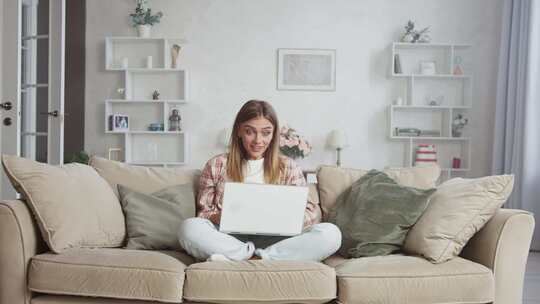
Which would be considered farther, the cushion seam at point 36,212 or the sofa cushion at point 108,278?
the cushion seam at point 36,212

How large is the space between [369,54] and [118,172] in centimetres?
340

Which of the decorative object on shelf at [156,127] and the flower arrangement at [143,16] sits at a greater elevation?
the flower arrangement at [143,16]

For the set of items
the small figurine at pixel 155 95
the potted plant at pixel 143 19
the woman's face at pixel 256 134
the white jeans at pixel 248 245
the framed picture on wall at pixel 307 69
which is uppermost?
A: the potted plant at pixel 143 19

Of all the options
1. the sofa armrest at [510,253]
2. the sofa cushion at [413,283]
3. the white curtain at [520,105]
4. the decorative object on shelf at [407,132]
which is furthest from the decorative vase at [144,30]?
the sofa armrest at [510,253]

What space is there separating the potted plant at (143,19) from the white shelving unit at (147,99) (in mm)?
123

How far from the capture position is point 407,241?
2402 mm

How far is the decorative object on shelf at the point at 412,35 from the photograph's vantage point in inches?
211

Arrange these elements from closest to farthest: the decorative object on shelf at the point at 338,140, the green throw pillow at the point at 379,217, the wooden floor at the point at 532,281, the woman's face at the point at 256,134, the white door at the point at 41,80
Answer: the green throw pillow at the point at 379,217
the woman's face at the point at 256,134
the wooden floor at the point at 532,281
the white door at the point at 41,80
the decorative object on shelf at the point at 338,140

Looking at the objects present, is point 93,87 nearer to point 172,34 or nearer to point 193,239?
point 172,34

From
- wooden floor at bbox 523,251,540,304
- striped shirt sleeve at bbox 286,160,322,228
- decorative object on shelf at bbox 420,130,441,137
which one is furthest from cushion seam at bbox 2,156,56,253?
decorative object on shelf at bbox 420,130,441,137

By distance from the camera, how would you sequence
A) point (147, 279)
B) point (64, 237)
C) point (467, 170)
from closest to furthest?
1. point (147, 279)
2. point (64, 237)
3. point (467, 170)

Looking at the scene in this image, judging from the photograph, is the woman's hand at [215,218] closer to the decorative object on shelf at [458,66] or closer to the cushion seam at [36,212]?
the cushion seam at [36,212]

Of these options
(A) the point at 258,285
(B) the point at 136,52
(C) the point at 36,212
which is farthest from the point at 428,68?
(C) the point at 36,212

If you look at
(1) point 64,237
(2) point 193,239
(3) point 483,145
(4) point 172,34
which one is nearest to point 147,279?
(2) point 193,239
